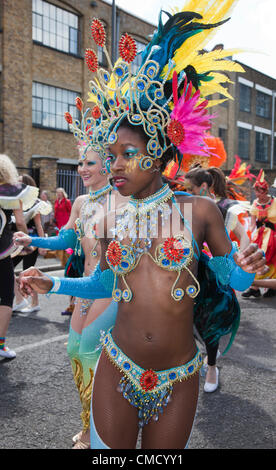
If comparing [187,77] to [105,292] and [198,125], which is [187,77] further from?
[105,292]

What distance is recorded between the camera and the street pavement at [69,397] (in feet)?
10.7

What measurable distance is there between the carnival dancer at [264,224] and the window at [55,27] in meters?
13.6

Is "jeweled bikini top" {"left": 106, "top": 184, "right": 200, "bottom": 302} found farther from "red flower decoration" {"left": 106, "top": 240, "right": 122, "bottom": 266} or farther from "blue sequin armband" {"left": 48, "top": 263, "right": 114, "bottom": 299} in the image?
"blue sequin armband" {"left": 48, "top": 263, "right": 114, "bottom": 299}

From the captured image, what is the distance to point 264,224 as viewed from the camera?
9328 millimetres

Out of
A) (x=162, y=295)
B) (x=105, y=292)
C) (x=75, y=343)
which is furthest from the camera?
(x=75, y=343)

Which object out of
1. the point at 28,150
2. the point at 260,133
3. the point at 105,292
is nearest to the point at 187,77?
the point at 105,292

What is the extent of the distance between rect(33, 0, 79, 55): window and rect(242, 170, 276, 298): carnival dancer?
13609mm

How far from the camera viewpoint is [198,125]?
2156 millimetres

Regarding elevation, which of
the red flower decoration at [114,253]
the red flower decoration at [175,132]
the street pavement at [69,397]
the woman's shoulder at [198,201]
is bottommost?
the street pavement at [69,397]

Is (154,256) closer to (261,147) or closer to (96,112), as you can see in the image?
(96,112)

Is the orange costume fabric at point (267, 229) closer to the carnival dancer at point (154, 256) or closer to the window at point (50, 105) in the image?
the carnival dancer at point (154, 256)

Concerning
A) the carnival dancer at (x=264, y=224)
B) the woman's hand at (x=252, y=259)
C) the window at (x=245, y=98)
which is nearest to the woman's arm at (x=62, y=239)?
the woman's hand at (x=252, y=259)

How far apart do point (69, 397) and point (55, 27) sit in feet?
60.9
